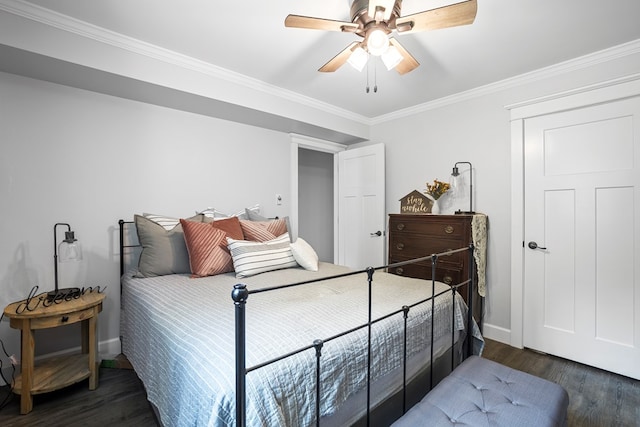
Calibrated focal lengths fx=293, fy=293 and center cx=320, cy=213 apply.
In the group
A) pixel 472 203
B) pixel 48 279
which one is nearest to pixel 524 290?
pixel 472 203

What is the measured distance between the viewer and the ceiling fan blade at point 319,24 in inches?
61.1

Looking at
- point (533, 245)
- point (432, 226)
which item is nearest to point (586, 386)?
point (533, 245)

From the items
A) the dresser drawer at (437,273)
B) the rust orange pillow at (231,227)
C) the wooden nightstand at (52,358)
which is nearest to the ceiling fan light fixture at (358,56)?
the rust orange pillow at (231,227)

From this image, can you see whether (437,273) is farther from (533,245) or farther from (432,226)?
(533,245)

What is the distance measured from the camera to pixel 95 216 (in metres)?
2.35

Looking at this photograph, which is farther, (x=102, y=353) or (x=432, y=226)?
(x=432, y=226)

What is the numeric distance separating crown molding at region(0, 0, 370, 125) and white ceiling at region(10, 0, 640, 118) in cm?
5

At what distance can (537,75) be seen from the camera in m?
2.56

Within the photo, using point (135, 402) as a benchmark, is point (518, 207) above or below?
above

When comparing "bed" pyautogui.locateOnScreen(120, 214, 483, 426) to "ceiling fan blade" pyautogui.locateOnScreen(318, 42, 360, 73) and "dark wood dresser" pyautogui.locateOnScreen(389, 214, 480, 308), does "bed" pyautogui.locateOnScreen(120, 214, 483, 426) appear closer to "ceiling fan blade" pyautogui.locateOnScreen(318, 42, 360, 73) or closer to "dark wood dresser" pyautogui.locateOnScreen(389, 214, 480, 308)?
"dark wood dresser" pyautogui.locateOnScreen(389, 214, 480, 308)

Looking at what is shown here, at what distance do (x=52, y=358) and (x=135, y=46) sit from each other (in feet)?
7.64

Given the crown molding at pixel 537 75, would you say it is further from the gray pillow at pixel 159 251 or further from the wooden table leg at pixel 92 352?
the wooden table leg at pixel 92 352

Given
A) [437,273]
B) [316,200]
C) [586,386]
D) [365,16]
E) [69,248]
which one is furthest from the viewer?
[316,200]

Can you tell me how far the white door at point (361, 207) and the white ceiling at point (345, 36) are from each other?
110 cm
